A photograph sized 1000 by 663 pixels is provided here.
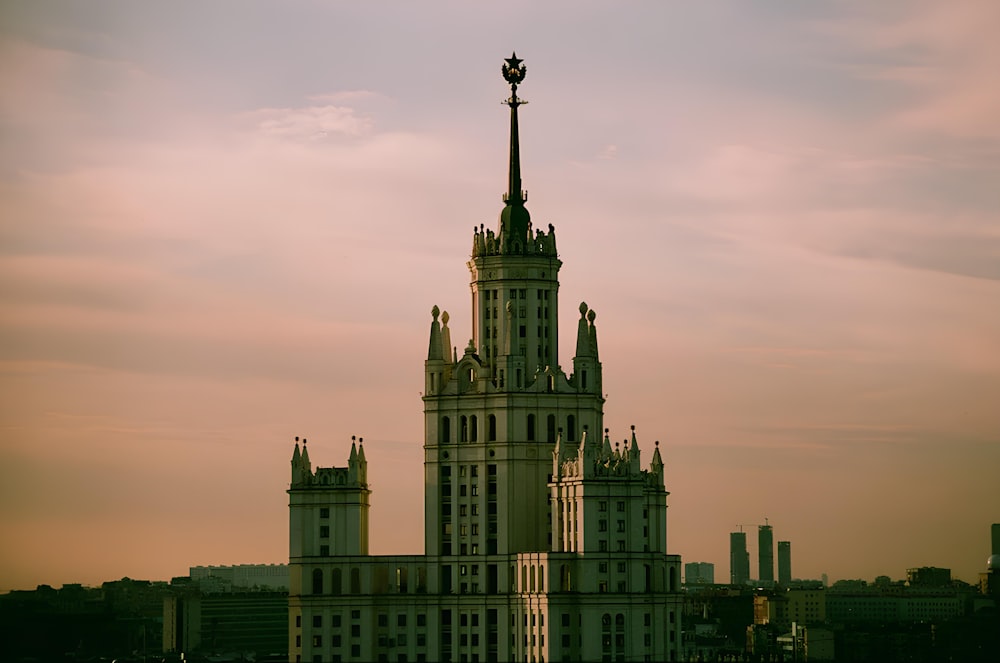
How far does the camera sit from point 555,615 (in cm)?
19200

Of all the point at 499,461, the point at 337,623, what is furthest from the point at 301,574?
the point at 499,461

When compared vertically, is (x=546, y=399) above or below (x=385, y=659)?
above

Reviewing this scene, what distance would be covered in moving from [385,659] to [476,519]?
1288cm

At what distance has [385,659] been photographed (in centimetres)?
19862

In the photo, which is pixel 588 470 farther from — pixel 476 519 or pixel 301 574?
pixel 301 574

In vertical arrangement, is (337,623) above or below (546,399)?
below

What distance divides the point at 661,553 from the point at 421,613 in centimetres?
1913

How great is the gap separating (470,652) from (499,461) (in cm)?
1482

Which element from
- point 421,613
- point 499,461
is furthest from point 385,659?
point 499,461

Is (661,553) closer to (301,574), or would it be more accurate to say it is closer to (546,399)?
(546,399)

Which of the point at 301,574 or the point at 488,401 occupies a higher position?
the point at 488,401

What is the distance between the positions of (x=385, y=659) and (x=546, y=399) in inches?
930

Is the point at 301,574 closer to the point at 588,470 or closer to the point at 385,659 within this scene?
the point at 385,659

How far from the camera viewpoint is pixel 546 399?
199 meters
